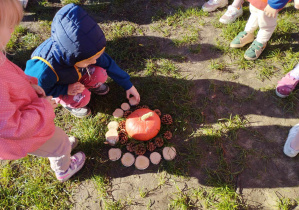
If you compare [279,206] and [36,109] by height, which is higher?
[36,109]

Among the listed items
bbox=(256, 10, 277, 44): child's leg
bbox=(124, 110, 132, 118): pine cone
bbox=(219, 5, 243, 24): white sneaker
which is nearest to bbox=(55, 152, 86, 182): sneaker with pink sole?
bbox=(124, 110, 132, 118): pine cone

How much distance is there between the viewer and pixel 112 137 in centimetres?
255

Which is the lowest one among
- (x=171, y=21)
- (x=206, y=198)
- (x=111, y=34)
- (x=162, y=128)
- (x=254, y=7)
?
(x=206, y=198)

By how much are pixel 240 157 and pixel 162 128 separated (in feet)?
2.87

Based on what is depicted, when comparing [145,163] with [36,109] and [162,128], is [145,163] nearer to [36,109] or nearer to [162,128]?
[162,128]

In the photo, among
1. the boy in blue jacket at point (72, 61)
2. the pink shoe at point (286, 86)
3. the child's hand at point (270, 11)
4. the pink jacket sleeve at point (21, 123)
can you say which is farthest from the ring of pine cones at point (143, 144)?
the child's hand at point (270, 11)

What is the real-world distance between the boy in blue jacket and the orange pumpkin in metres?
0.32

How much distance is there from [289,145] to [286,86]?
73 centimetres

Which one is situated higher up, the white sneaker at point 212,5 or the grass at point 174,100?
the white sneaker at point 212,5

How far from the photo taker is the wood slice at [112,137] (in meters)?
2.54

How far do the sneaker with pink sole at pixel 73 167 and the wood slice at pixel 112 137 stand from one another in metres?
0.31

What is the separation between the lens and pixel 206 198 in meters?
2.26

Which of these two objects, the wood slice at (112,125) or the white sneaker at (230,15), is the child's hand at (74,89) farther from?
the white sneaker at (230,15)

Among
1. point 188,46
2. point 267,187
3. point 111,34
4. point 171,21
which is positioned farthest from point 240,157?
point 111,34
